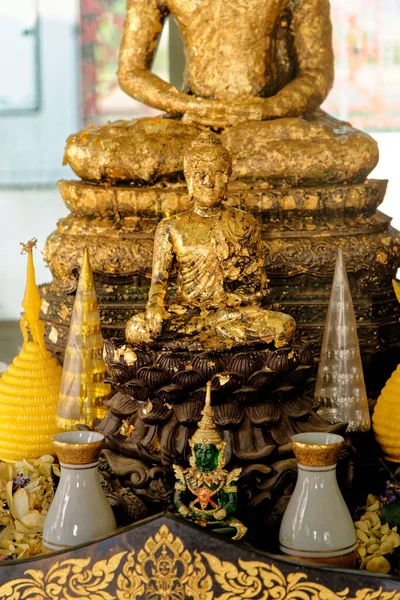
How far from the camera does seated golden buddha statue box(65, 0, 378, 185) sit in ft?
11.0

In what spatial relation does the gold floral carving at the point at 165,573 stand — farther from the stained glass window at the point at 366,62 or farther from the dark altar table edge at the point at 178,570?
the stained glass window at the point at 366,62

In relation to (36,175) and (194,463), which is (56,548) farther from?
(36,175)

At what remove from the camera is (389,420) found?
2672 mm

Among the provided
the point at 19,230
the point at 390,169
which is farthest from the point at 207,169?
the point at 390,169

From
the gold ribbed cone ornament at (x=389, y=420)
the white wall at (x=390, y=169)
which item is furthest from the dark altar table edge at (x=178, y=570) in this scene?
the white wall at (x=390, y=169)

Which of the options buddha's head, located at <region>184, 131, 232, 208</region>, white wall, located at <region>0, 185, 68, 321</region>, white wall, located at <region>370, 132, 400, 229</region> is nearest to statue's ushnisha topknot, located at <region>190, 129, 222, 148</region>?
buddha's head, located at <region>184, 131, 232, 208</region>

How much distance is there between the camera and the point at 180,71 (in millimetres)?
4941

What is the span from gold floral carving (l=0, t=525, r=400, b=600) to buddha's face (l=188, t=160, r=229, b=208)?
78cm

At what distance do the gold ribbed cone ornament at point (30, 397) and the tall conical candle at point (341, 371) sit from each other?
0.62 m

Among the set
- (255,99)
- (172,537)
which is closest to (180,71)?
(255,99)

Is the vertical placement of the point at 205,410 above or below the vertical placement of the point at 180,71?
below

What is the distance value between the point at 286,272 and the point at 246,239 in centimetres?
66

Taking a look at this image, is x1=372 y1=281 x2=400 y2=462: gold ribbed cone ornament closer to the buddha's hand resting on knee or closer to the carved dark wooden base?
the carved dark wooden base

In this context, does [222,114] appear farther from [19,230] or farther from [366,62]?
[19,230]
